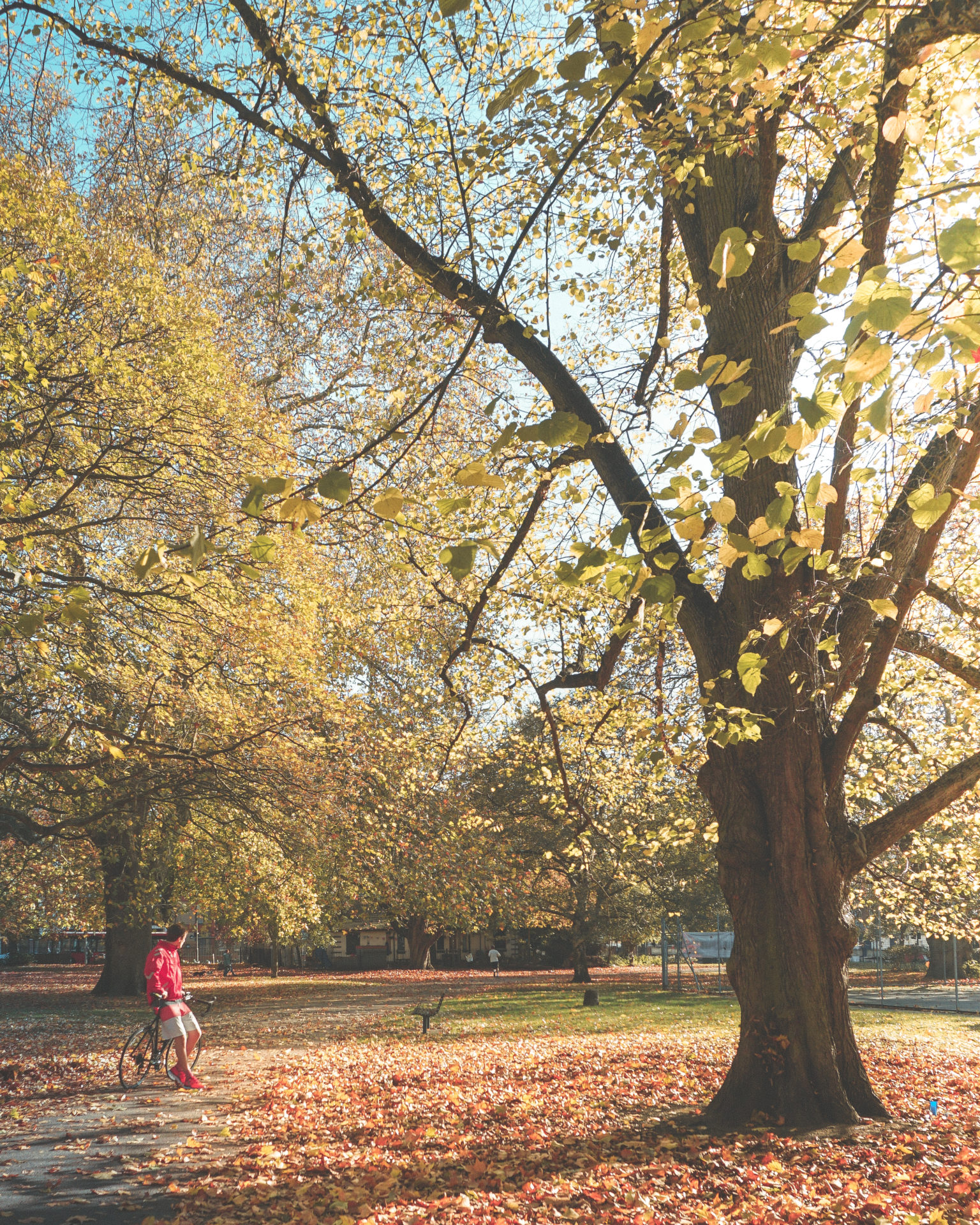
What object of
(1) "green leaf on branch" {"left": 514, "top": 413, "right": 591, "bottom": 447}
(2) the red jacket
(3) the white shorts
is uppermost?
(1) "green leaf on branch" {"left": 514, "top": 413, "right": 591, "bottom": 447}

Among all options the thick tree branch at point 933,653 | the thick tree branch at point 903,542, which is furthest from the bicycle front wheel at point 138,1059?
the thick tree branch at point 933,653

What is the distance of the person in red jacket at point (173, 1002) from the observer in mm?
9148

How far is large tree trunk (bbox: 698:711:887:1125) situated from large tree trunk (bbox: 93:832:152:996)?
551 inches

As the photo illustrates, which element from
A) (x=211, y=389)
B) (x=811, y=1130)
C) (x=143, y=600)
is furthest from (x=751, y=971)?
(x=211, y=389)

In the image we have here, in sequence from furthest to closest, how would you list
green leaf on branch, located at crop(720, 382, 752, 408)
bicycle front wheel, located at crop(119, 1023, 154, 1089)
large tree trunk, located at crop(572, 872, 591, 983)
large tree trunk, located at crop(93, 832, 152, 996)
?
large tree trunk, located at crop(572, 872, 591, 983) → large tree trunk, located at crop(93, 832, 152, 996) → bicycle front wheel, located at crop(119, 1023, 154, 1089) → green leaf on branch, located at crop(720, 382, 752, 408)

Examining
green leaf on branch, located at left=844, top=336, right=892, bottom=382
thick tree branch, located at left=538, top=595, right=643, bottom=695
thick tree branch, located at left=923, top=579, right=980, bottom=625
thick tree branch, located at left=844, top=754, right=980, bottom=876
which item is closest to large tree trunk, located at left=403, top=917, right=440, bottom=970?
thick tree branch, located at left=538, top=595, right=643, bottom=695

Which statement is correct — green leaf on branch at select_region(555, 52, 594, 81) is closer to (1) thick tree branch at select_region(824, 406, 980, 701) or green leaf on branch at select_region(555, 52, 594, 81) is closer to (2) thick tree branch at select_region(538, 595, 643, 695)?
(1) thick tree branch at select_region(824, 406, 980, 701)

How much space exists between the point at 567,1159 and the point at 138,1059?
5898 millimetres

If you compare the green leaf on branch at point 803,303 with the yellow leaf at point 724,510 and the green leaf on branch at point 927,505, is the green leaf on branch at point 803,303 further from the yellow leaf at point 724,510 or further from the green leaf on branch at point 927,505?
the green leaf on branch at point 927,505

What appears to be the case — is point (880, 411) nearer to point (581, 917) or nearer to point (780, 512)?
point (780, 512)

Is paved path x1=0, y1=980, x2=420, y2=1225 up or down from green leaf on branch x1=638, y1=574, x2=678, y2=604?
down

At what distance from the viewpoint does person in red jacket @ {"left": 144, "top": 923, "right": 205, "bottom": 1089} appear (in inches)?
360

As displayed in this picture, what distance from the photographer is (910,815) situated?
7.07 meters

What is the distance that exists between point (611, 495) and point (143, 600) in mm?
6512
